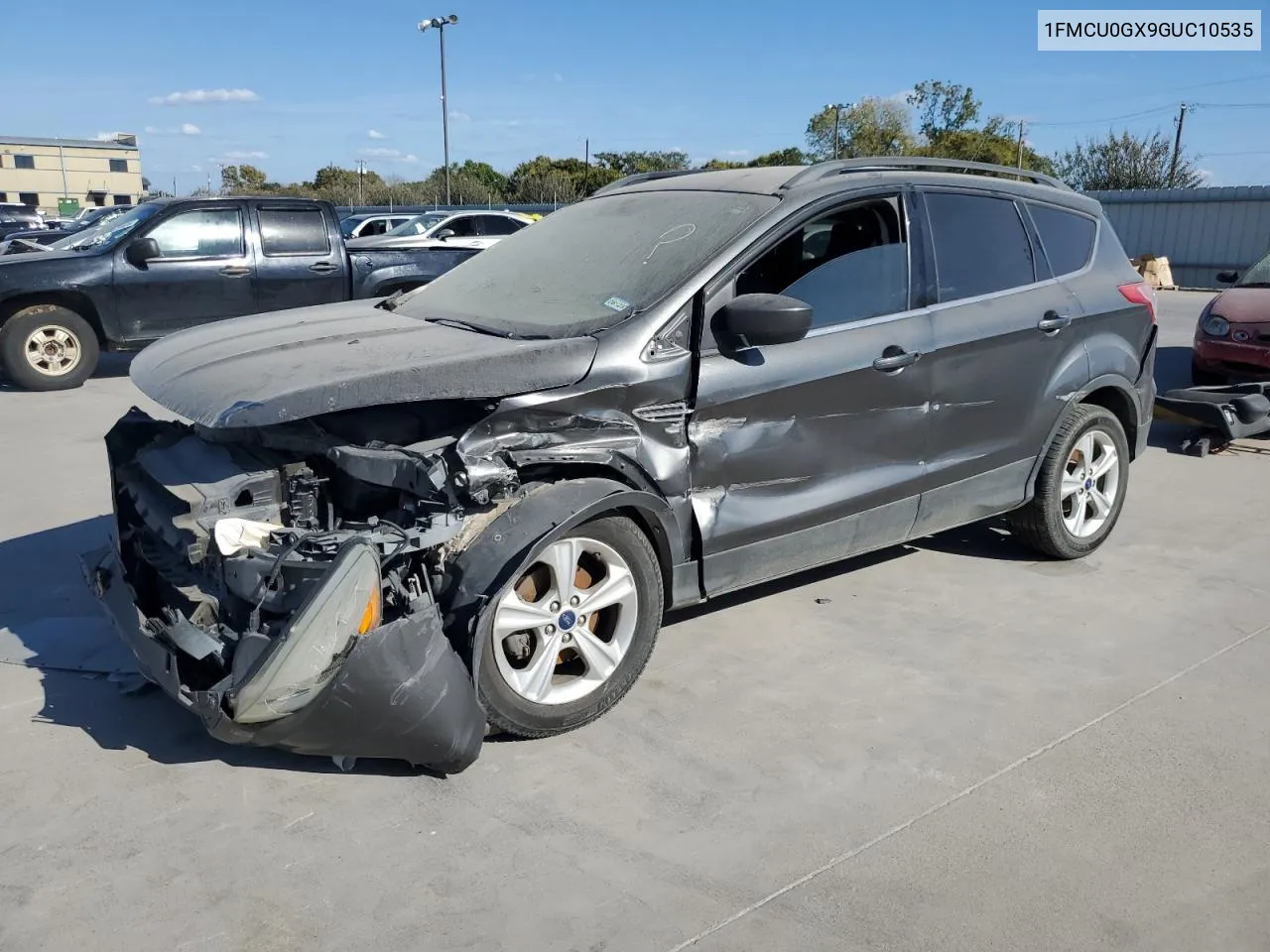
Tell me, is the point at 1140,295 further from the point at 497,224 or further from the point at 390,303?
the point at 497,224

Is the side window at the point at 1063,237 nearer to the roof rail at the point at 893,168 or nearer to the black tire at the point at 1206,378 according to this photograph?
the roof rail at the point at 893,168

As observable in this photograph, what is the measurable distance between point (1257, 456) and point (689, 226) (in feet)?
18.8

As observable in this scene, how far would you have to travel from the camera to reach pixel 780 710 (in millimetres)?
3846

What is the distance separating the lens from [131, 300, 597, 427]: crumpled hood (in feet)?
10.8

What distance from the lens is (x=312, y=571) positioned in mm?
3086

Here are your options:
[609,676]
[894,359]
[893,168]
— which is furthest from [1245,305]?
[609,676]

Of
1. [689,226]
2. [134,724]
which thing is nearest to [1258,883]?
[689,226]

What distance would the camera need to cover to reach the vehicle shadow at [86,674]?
350 centimetres

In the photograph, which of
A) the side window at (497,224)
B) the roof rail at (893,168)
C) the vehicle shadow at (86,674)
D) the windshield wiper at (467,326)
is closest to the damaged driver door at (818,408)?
the roof rail at (893,168)

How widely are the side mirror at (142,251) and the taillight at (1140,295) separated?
8.79 meters

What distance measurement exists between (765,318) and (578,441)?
2.59 ft

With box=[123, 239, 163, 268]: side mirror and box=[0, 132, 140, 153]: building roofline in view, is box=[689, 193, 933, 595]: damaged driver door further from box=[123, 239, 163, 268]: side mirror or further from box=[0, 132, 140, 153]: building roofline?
box=[0, 132, 140, 153]: building roofline

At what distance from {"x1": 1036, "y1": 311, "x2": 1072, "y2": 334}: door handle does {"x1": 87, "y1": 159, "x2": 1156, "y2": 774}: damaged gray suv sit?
1 cm

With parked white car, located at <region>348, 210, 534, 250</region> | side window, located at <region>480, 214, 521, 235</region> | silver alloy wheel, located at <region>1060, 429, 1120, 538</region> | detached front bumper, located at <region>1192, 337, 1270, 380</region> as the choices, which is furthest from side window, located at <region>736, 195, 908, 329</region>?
side window, located at <region>480, 214, 521, 235</region>
